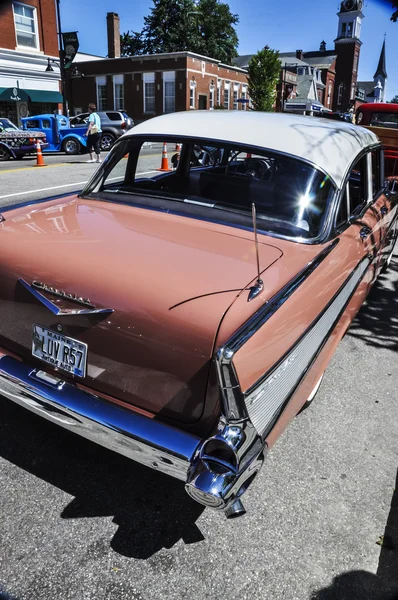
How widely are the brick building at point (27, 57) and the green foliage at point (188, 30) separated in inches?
1347

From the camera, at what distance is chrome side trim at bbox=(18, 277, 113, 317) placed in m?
1.96

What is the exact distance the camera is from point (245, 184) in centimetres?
300

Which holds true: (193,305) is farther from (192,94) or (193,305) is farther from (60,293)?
Answer: (192,94)

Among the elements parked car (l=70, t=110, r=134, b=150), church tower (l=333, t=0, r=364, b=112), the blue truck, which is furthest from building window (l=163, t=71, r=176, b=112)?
church tower (l=333, t=0, r=364, b=112)

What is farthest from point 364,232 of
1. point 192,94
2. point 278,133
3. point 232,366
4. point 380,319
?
point 192,94

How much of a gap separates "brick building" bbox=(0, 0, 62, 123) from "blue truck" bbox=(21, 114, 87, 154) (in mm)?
8293

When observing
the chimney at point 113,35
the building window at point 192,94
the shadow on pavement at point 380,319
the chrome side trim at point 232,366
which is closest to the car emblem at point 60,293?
the chrome side trim at point 232,366

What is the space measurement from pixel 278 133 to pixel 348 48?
86.9m

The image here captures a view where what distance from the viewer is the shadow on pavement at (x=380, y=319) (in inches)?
169

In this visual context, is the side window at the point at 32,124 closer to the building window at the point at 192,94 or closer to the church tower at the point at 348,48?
the building window at the point at 192,94

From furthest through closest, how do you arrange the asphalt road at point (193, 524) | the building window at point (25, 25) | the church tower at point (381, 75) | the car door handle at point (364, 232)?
the church tower at point (381, 75) → the building window at point (25, 25) → the car door handle at point (364, 232) → the asphalt road at point (193, 524)

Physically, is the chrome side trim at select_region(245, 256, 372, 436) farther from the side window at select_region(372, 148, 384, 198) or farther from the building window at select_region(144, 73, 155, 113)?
the building window at select_region(144, 73, 155, 113)

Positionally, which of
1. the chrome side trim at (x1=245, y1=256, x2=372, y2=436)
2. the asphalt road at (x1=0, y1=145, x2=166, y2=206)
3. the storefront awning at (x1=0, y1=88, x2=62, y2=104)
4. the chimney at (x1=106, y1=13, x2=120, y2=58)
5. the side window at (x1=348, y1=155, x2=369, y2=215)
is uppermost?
the chimney at (x1=106, y1=13, x2=120, y2=58)

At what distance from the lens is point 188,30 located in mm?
57938
